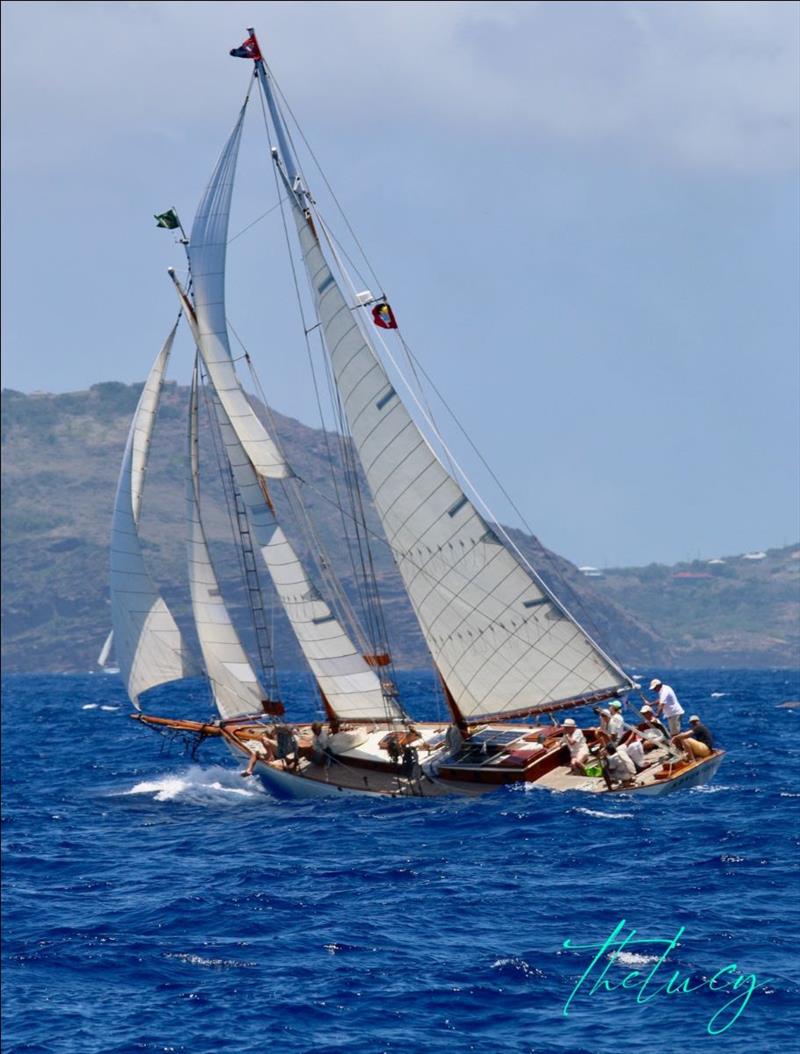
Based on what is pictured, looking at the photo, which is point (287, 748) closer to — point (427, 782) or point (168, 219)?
point (427, 782)

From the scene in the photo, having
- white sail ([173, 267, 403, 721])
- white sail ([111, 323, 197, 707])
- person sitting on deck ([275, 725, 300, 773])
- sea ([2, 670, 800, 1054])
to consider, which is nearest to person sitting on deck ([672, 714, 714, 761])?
sea ([2, 670, 800, 1054])

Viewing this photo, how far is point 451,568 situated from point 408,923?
13.3m

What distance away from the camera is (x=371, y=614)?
126 feet

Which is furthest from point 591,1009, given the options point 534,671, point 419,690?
point 419,690

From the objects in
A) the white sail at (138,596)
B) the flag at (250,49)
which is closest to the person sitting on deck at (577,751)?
the white sail at (138,596)

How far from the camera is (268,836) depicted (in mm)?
34625

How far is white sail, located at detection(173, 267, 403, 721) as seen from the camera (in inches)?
1580

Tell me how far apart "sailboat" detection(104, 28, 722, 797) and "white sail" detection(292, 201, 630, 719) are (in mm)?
33

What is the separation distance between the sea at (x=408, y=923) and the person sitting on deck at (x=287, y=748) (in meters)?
1.02

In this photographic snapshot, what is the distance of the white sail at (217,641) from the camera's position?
43.0 meters

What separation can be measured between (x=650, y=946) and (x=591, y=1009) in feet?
8.78

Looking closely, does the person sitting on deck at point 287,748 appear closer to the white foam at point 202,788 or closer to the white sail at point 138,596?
the white foam at point 202,788

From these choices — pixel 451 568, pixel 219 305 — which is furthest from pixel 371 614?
pixel 219 305

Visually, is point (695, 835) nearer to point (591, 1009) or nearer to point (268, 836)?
point (268, 836)
